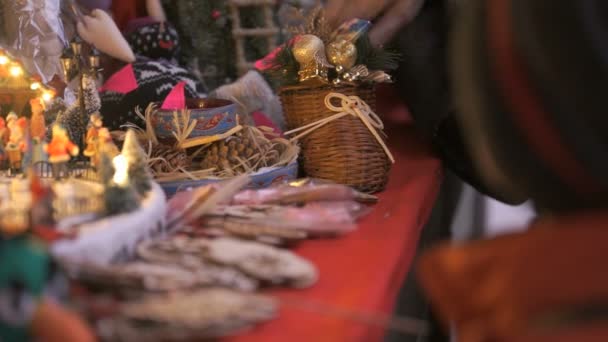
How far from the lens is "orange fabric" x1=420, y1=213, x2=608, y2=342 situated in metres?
0.41

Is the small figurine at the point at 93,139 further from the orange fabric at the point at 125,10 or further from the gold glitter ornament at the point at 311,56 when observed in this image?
the orange fabric at the point at 125,10

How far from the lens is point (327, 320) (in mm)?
539

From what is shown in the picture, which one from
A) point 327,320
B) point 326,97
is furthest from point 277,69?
point 327,320

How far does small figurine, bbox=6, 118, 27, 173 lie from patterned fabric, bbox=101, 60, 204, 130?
40 cm

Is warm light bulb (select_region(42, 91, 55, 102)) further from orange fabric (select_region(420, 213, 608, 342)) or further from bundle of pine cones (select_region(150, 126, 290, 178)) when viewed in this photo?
orange fabric (select_region(420, 213, 608, 342))

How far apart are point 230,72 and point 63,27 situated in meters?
0.49

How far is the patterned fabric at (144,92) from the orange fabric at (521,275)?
881mm

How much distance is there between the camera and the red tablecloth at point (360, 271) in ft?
1.73

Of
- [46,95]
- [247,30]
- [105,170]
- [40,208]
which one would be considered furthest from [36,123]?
[247,30]

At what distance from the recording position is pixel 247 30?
1.62 meters

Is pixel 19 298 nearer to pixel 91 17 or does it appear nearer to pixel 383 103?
pixel 91 17

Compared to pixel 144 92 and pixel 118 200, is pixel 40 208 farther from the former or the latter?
pixel 144 92

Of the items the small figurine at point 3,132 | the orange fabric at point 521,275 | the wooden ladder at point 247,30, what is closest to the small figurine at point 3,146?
the small figurine at point 3,132

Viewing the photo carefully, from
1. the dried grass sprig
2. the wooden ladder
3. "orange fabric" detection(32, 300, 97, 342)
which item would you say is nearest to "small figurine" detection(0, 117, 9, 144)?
the dried grass sprig
